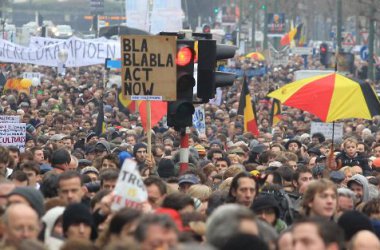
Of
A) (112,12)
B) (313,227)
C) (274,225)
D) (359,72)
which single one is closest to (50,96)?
(359,72)

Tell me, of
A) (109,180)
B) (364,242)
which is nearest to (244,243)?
(364,242)

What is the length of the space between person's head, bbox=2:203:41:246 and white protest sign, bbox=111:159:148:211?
95 centimetres

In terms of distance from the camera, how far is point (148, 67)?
1424cm

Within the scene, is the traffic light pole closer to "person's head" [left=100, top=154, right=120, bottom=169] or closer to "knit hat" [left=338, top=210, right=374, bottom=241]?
"person's head" [left=100, top=154, right=120, bottom=169]

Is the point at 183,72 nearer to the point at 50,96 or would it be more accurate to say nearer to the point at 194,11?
the point at 50,96

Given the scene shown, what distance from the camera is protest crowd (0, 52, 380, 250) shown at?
8.75m

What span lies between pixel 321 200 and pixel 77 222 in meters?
1.82

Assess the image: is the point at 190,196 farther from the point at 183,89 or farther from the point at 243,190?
the point at 183,89

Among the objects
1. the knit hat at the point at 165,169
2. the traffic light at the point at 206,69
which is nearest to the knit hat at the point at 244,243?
the traffic light at the point at 206,69

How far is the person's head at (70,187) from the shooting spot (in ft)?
37.0

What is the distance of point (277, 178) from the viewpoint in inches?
552

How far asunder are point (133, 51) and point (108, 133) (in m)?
9.32

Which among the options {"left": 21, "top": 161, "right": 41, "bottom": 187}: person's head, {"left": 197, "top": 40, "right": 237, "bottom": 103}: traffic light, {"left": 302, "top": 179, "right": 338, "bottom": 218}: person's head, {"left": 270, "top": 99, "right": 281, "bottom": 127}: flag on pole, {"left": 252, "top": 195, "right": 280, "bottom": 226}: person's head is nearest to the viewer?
{"left": 302, "top": 179, "right": 338, "bottom": 218}: person's head

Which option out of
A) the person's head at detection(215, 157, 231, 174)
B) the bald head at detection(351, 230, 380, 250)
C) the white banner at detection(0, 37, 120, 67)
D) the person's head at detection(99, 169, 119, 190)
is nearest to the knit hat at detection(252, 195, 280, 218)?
the person's head at detection(99, 169, 119, 190)
